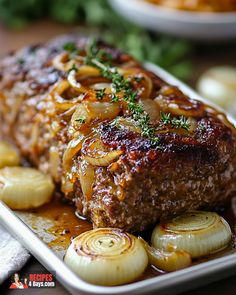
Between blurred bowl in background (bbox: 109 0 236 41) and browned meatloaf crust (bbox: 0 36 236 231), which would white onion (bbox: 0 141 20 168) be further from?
blurred bowl in background (bbox: 109 0 236 41)

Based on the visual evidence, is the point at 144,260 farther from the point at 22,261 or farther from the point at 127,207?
the point at 22,261

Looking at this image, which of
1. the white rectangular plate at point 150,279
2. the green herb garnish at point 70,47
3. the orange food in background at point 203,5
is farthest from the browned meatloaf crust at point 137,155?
the orange food in background at point 203,5

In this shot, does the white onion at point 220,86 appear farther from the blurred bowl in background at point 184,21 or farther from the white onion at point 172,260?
the white onion at point 172,260

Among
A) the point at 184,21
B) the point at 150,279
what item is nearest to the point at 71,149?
the point at 150,279

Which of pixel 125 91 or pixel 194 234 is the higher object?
pixel 125 91

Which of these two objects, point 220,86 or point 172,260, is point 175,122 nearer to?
point 172,260
